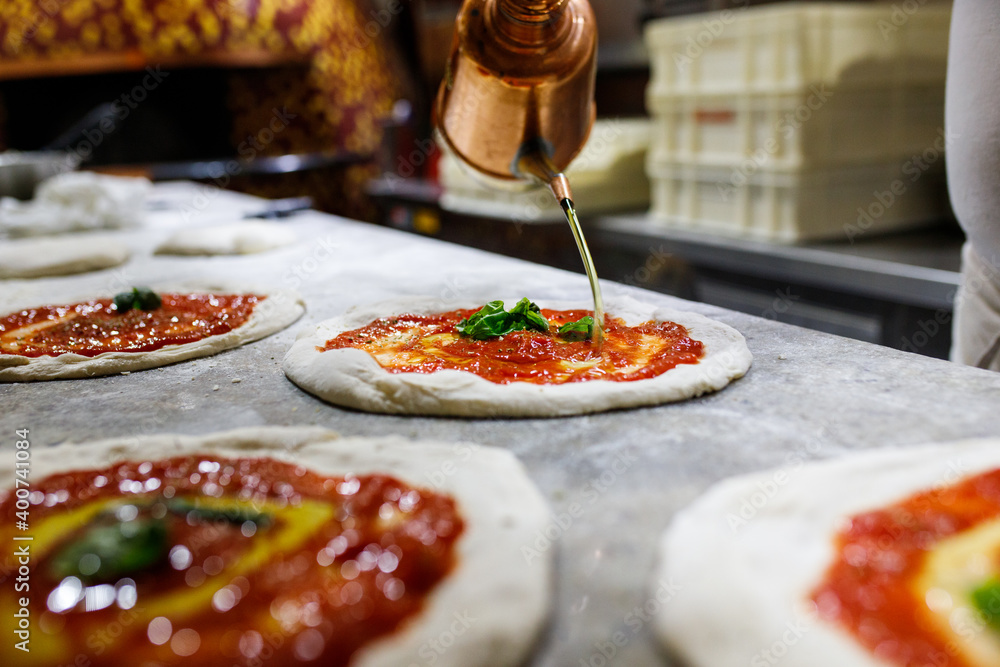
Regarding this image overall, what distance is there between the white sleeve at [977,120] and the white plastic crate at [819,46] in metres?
1.24

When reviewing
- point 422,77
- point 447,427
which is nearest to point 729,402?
point 447,427

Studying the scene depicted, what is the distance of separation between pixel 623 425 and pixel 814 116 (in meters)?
2.39

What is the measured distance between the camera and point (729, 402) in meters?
1.43

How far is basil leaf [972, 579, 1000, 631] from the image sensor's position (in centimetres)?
77

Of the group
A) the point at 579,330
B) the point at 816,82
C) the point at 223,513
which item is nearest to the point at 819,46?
the point at 816,82

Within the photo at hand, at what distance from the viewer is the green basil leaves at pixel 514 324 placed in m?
1.73

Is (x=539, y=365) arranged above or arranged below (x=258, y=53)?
below

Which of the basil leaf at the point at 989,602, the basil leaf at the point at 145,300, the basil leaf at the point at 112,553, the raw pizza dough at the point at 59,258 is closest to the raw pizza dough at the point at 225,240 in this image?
the raw pizza dough at the point at 59,258

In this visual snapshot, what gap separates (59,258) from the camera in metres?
2.82

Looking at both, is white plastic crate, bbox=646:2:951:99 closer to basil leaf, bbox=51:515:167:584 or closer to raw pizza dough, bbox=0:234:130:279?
raw pizza dough, bbox=0:234:130:279

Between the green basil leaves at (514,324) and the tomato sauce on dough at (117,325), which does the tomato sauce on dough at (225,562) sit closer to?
the green basil leaves at (514,324)

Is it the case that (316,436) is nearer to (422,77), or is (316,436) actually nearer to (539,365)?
(539,365)

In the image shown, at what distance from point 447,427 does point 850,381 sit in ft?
2.61

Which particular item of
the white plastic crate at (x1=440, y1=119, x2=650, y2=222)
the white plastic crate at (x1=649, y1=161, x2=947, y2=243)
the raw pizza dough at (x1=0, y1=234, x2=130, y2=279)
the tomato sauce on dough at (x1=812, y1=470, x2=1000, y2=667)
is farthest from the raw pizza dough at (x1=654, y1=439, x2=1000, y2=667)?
the white plastic crate at (x1=440, y1=119, x2=650, y2=222)
